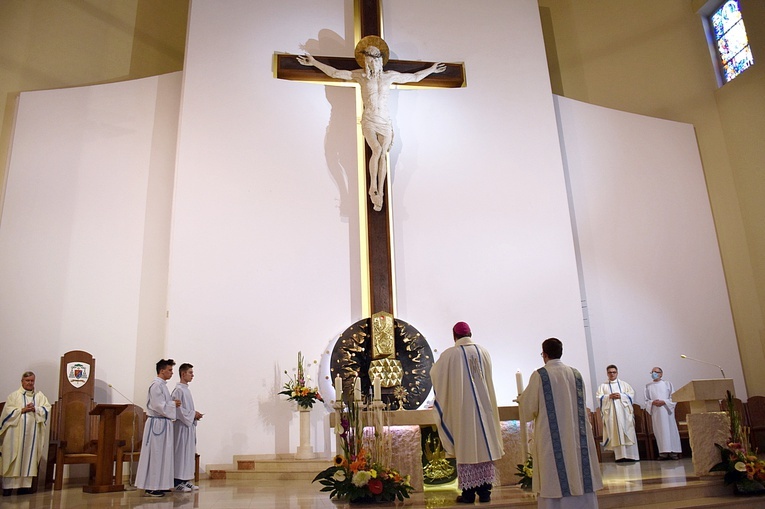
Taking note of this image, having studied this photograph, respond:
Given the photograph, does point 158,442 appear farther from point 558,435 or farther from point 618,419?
point 618,419

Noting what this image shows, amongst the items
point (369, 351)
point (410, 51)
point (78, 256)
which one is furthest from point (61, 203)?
point (410, 51)

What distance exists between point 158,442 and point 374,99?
15.6 feet

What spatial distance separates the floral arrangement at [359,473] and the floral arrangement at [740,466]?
259 cm

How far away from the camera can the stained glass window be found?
9992mm

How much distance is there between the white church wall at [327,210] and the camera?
25.6 feet

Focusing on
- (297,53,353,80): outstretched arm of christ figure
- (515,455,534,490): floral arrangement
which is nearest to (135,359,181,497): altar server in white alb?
(515,455,534,490): floral arrangement

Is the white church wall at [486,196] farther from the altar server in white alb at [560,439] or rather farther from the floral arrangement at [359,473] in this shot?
the altar server in white alb at [560,439]

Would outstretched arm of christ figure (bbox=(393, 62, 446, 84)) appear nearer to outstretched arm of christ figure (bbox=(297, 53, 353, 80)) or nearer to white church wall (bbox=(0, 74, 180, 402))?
outstretched arm of christ figure (bbox=(297, 53, 353, 80))

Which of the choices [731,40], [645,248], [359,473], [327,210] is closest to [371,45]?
[327,210]

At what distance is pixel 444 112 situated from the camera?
9.12m

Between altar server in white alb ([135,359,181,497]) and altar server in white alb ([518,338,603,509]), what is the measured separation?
3446 millimetres

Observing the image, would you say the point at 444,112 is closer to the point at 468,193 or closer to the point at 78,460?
the point at 468,193

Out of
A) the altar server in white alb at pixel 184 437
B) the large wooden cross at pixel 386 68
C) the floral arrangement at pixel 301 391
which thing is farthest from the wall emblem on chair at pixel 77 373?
the large wooden cross at pixel 386 68

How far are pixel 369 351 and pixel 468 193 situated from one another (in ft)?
8.44
